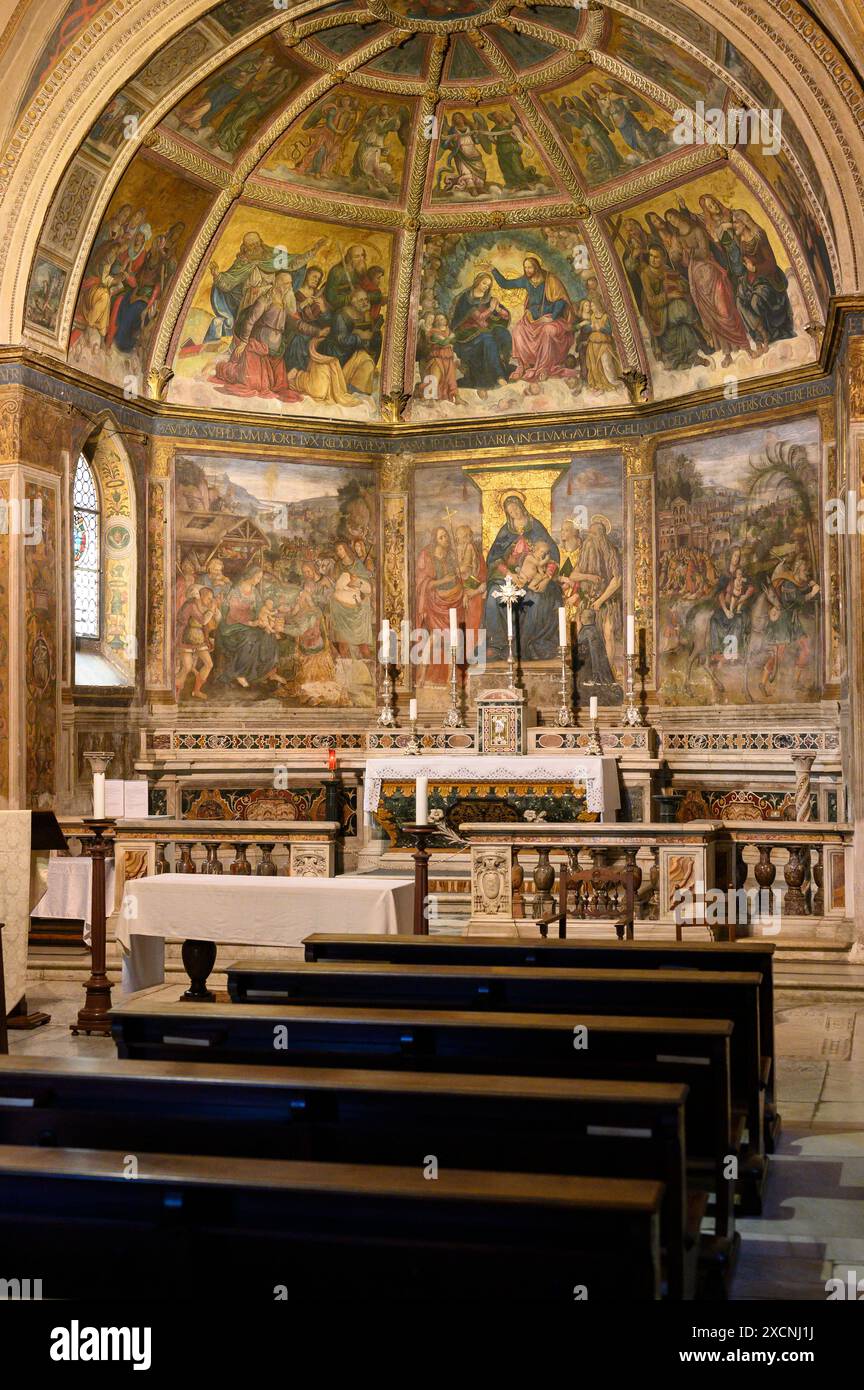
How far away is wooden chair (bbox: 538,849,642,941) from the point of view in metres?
10.5

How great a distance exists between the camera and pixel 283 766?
62.5 ft

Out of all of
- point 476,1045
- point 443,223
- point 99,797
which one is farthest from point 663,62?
point 476,1045

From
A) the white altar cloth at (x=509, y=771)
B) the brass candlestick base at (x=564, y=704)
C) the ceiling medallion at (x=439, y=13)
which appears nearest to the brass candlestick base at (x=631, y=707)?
the brass candlestick base at (x=564, y=704)

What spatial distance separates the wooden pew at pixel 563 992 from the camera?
20.8 feet

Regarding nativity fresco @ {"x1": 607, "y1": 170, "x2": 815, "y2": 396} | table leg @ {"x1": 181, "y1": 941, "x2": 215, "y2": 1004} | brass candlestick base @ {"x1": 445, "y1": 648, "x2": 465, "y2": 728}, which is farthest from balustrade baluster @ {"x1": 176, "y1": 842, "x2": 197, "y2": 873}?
nativity fresco @ {"x1": 607, "y1": 170, "x2": 815, "y2": 396}

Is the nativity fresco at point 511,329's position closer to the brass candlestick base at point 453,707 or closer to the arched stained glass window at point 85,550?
the brass candlestick base at point 453,707

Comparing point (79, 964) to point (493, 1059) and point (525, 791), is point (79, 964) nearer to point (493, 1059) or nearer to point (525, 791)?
point (525, 791)

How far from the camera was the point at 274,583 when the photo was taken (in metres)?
20.0

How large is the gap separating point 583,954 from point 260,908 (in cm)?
313

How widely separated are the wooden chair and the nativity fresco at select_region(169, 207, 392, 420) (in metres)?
9.96

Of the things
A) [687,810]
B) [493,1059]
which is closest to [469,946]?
[493,1059]

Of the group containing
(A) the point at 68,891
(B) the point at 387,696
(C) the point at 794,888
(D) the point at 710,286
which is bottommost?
(A) the point at 68,891

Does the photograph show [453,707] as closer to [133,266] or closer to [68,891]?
[68,891]

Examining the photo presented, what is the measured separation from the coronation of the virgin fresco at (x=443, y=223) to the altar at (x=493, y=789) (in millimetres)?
5673
